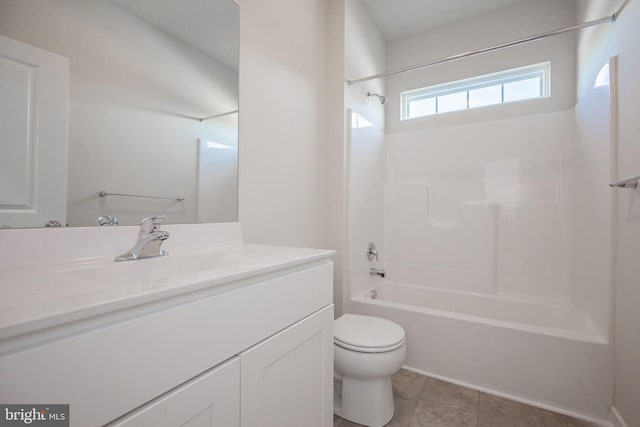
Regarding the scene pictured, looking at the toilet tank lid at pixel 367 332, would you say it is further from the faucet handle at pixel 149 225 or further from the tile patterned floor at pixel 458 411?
the faucet handle at pixel 149 225

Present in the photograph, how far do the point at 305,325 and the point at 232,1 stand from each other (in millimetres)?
1483

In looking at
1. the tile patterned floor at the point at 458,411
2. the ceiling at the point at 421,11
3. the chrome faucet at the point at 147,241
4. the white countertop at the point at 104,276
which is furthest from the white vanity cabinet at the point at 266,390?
the ceiling at the point at 421,11

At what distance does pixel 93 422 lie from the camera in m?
0.43

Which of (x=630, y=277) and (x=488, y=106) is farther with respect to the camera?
(x=488, y=106)

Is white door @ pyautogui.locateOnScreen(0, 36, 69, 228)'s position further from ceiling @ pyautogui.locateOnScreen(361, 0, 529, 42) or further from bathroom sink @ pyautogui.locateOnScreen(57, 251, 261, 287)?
ceiling @ pyautogui.locateOnScreen(361, 0, 529, 42)

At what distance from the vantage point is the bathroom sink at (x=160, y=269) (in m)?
0.66

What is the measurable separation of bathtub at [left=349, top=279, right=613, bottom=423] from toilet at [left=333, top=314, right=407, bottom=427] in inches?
17.7

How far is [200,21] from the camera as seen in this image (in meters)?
1.21

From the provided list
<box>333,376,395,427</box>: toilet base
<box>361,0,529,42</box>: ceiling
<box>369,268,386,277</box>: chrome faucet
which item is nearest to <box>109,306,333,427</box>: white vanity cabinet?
<box>333,376,395,427</box>: toilet base

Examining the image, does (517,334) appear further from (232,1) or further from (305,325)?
(232,1)

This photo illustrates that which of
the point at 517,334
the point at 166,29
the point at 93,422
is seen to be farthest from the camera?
the point at 517,334

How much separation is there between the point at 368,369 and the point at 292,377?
1.94 feet

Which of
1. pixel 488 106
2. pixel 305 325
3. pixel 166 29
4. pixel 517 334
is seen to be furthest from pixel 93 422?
pixel 488 106

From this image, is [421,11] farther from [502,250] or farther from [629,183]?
[502,250]
